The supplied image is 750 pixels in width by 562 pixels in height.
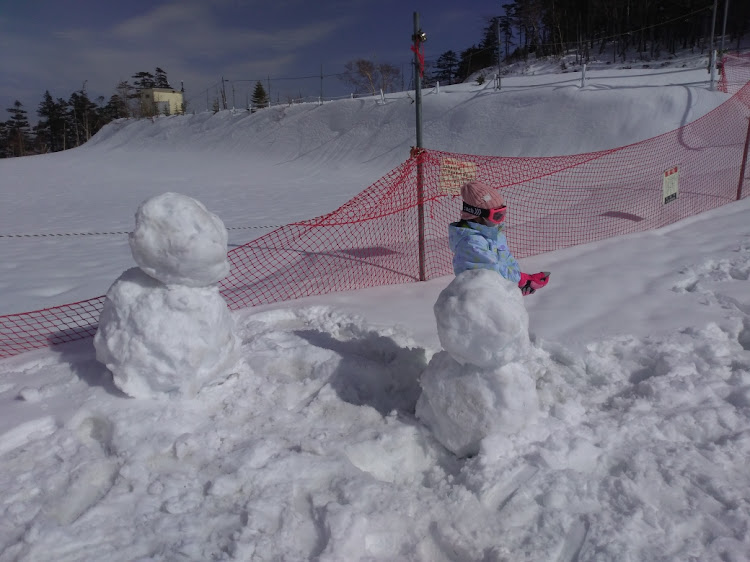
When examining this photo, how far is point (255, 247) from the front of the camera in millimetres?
6801

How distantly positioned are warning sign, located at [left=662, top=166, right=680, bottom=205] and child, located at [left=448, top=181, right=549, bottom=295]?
3530mm

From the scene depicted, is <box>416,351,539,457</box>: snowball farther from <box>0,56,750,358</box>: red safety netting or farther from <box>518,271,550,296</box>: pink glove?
<box>0,56,750,358</box>: red safety netting

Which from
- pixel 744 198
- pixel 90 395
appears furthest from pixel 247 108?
pixel 90 395

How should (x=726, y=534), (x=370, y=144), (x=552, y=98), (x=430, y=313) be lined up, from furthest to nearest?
(x=370, y=144) → (x=552, y=98) → (x=430, y=313) → (x=726, y=534)

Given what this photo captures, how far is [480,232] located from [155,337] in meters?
2.12

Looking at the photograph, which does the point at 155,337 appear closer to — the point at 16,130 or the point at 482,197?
the point at 482,197

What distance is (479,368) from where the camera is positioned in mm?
2264

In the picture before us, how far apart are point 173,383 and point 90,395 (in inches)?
16.5

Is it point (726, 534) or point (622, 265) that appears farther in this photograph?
point (622, 265)

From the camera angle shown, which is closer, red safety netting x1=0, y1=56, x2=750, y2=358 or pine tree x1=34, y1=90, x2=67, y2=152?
red safety netting x1=0, y1=56, x2=750, y2=358

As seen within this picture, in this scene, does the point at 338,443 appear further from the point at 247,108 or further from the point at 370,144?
the point at 247,108

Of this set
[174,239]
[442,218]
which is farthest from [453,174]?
[442,218]

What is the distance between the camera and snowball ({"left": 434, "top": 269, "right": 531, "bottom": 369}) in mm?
2100

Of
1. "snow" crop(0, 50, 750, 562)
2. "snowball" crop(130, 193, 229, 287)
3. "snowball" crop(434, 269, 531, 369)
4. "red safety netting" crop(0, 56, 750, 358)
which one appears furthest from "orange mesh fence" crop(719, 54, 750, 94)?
"snowball" crop(130, 193, 229, 287)
